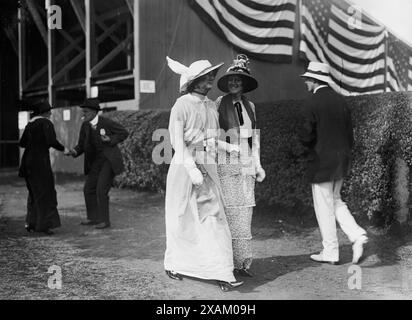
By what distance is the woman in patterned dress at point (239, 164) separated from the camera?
484 cm

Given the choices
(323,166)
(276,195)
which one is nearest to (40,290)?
(323,166)

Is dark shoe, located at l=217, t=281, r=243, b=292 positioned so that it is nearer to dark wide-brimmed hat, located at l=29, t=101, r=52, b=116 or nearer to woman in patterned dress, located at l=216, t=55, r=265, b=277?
woman in patterned dress, located at l=216, t=55, r=265, b=277

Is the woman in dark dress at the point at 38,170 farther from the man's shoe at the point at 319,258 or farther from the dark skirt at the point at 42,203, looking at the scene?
the man's shoe at the point at 319,258

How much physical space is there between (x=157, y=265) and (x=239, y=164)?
136 cm

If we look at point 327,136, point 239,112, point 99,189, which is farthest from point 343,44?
point 239,112

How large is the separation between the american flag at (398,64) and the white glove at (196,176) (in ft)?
40.8

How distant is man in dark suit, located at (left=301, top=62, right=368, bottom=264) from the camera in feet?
17.4

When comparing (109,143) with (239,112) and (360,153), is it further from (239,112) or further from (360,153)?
(360,153)

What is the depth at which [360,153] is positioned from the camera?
6309mm

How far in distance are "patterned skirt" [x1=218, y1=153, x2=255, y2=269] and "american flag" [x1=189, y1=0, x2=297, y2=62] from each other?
8.75 m

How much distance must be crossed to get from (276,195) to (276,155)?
56cm

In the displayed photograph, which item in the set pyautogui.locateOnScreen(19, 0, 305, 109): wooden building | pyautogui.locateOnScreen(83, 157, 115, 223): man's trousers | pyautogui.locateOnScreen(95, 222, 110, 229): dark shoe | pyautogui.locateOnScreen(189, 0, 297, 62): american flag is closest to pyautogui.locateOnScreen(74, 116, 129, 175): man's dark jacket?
pyautogui.locateOnScreen(83, 157, 115, 223): man's trousers

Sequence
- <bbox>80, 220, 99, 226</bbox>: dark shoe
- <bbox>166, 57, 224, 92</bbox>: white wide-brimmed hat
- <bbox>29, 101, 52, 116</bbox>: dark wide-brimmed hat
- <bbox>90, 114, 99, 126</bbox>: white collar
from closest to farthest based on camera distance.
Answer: <bbox>166, 57, 224, 92</bbox>: white wide-brimmed hat < <bbox>29, 101, 52, 116</bbox>: dark wide-brimmed hat < <bbox>90, 114, 99, 126</bbox>: white collar < <bbox>80, 220, 99, 226</bbox>: dark shoe

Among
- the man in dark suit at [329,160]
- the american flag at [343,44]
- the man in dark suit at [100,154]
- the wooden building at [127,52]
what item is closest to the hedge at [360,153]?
the man in dark suit at [329,160]
